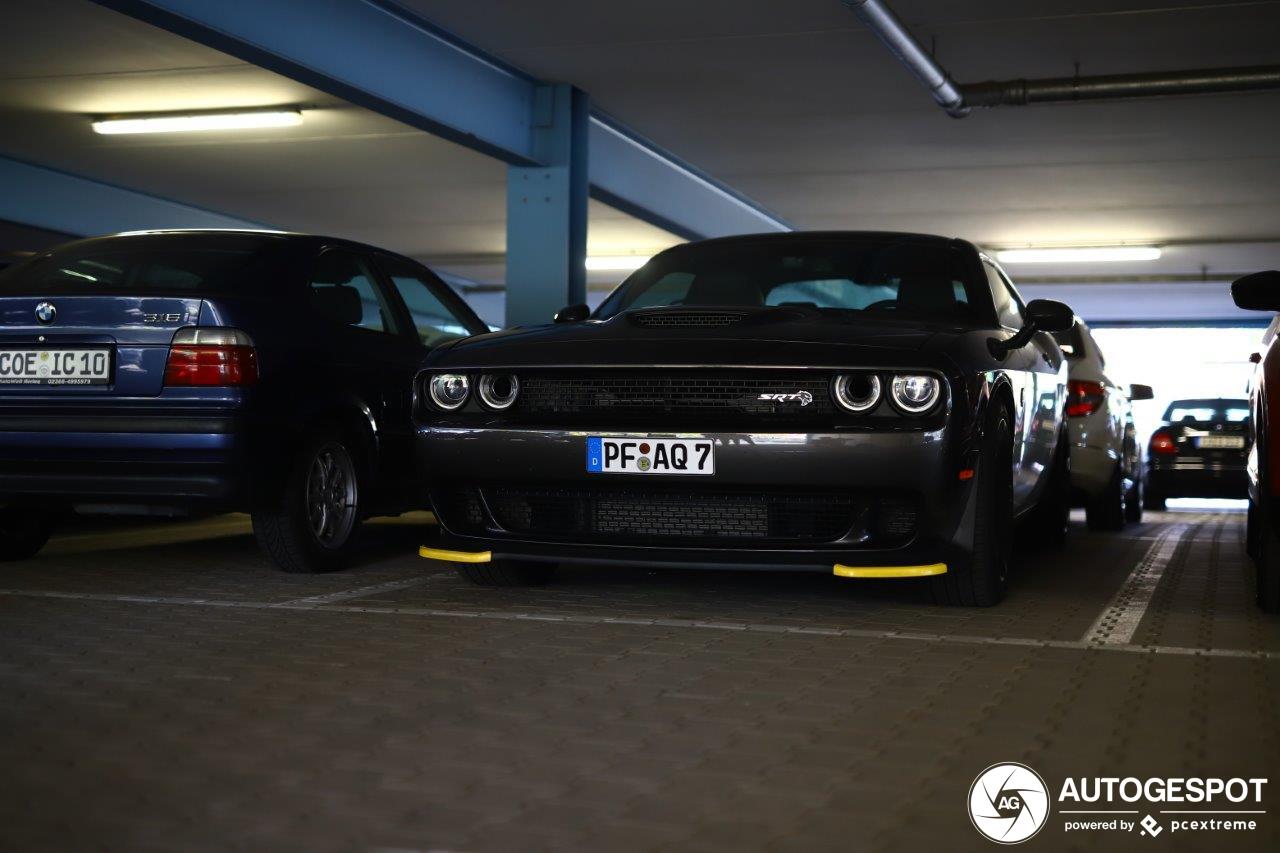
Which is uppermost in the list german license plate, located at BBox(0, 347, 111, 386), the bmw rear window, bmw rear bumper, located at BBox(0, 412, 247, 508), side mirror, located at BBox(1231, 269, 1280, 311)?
the bmw rear window

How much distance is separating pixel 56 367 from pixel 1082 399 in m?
5.91

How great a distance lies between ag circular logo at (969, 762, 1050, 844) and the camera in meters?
2.61

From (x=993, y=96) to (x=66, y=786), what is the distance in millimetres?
11084

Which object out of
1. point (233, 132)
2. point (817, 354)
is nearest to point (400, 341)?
point (817, 354)

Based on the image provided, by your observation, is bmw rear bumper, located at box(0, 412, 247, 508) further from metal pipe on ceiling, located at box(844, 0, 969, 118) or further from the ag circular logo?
metal pipe on ceiling, located at box(844, 0, 969, 118)

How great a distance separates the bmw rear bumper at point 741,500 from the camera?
15.1ft

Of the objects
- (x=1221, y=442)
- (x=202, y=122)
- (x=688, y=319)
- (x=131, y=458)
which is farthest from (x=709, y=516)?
(x=1221, y=442)

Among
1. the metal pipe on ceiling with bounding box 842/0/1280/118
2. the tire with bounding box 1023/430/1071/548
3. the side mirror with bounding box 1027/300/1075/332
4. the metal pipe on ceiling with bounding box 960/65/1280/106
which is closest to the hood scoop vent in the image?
the side mirror with bounding box 1027/300/1075/332

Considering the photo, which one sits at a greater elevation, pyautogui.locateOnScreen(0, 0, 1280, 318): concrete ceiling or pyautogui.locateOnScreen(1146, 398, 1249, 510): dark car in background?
pyautogui.locateOnScreen(0, 0, 1280, 318): concrete ceiling

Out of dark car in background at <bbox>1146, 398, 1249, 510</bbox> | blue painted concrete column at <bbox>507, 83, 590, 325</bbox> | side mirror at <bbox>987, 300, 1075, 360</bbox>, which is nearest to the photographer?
side mirror at <bbox>987, 300, 1075, 360</bbox>

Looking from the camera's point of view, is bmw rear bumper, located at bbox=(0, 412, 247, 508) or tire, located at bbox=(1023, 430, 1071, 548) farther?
tire, located at bbox=(1023, 430, 1071, 548)

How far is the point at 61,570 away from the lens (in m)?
6.30

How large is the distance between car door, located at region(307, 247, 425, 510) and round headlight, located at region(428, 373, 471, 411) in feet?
3.59

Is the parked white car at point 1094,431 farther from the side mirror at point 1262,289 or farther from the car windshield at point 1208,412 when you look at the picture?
the car windshield at point 1208,412
